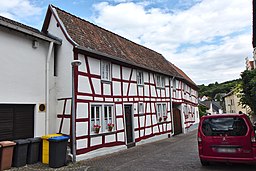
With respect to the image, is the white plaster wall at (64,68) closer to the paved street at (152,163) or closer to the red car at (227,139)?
the paved street at (152,163)

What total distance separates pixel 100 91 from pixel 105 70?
4.02 feet

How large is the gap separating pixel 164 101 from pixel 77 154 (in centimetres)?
944

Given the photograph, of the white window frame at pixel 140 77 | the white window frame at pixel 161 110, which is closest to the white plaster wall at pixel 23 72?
the white window frame at pixel 140 77

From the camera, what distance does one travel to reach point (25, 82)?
8.50 meters

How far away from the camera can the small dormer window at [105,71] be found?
10898 mm

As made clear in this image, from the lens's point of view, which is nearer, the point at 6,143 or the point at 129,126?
the point at 6,143

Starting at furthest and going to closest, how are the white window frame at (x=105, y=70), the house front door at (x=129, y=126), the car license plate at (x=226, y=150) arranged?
the house front door at (x=129, y=126), the white window frame at (x=105, y=70), the car license plate at (x=226, y=150)

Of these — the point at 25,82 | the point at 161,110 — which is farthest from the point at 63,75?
the point at 161,110

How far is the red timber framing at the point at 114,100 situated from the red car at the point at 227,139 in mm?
4587

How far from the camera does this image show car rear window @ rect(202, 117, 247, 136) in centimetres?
664

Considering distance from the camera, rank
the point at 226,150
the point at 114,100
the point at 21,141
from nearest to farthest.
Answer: the point at 226,150 < the point at 21,141 < the point at 114,100

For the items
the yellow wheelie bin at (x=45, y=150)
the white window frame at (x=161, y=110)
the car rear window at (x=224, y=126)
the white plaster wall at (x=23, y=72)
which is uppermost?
the white plaster wall at (x=23, y=72)

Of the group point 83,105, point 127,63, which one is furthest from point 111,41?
point 83,105

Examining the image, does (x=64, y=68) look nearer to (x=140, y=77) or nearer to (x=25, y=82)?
(x=25, y=82)
